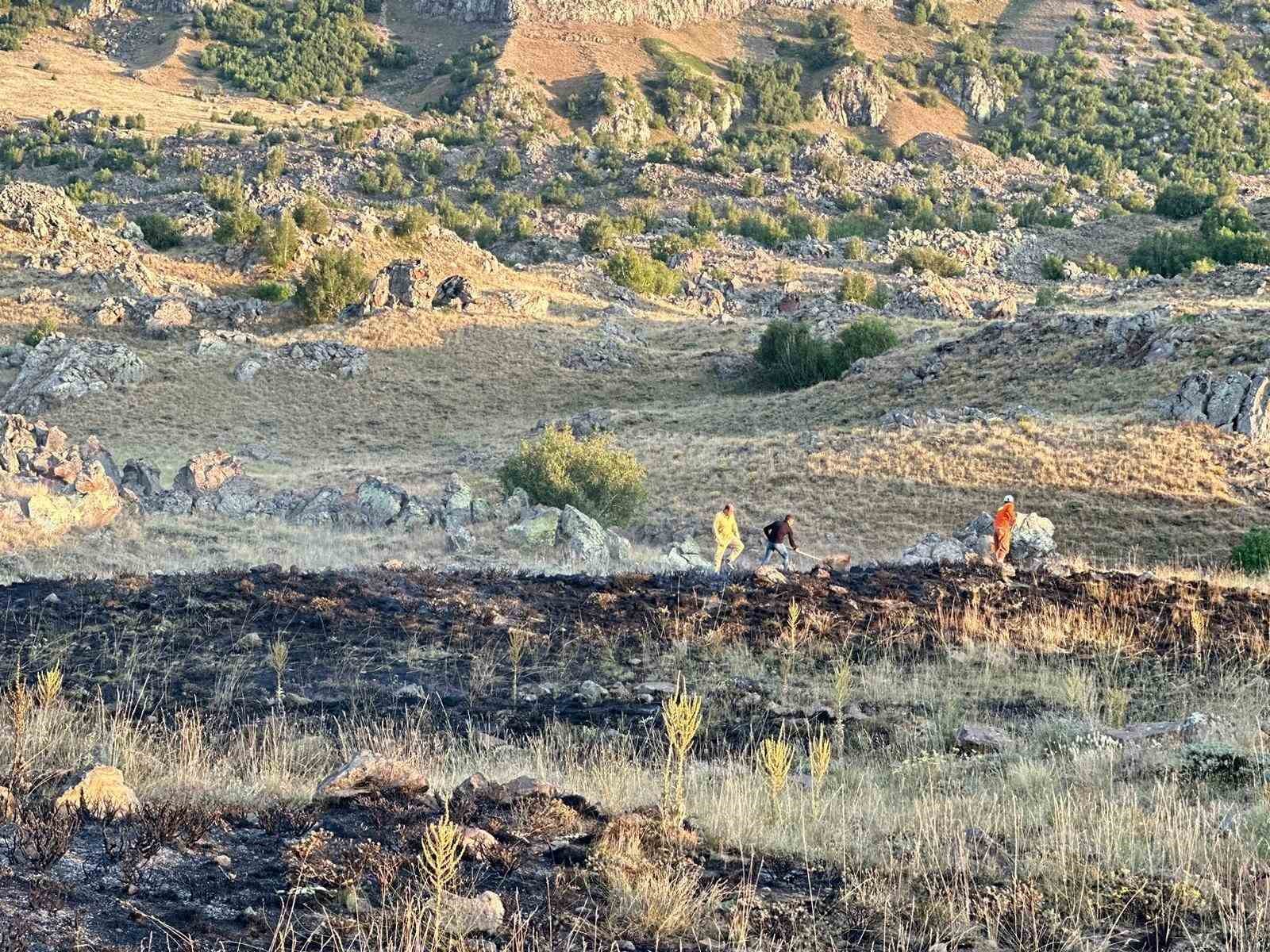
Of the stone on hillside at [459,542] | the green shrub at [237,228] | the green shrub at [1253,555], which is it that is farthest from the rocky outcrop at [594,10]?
the green shrub at [1253,555]

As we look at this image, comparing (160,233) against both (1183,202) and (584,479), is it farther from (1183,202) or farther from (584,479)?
(1183,202)

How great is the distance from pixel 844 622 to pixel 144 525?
39.4ft

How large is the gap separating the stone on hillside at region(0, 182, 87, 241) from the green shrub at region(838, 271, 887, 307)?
98.1ft

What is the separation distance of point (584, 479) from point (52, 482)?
30.2ft

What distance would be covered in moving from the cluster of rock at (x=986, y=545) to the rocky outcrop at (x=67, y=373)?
25088 millimetres

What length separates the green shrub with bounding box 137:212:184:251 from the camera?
42.2 meters

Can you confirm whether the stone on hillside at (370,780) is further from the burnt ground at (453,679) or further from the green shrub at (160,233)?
the green shrub at (160,233)

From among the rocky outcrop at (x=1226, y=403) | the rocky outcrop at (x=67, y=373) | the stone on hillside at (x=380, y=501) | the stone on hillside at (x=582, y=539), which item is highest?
the rocky outcrop at (x=1226, y=403)

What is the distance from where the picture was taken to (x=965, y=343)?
30547 millimetres

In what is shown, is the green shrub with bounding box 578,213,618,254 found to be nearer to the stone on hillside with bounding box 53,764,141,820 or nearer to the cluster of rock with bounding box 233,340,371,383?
the cluster of rock with bounding box 233,340,371,383

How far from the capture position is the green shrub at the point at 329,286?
3759 centimetres

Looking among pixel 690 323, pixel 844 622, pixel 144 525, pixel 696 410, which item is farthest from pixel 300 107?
pixel 844 622

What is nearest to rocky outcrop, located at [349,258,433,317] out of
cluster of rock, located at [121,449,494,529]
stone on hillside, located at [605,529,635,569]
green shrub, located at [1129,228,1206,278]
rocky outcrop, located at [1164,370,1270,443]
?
cluster of rock, located at [121,449,494,529]

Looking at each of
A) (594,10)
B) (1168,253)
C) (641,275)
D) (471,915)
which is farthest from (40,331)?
(594,10)
